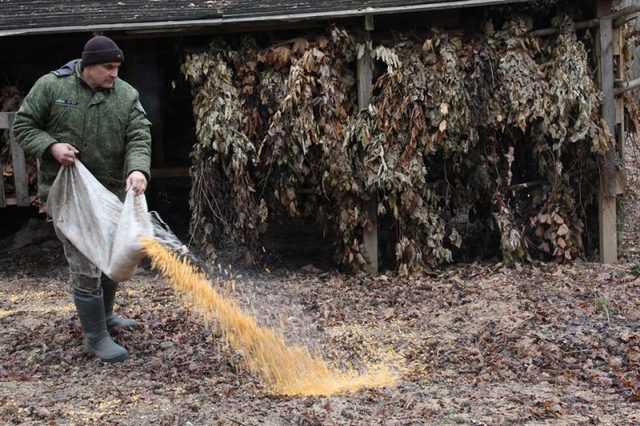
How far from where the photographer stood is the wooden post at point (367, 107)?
8.04 m

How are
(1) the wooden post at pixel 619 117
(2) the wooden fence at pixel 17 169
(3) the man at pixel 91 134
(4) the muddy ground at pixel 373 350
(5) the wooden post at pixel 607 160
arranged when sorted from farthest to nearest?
1. (2) the wooden fence at pixel 17 169
2. (1) the wooden post at pixel 619 117
3. (5) the wooden post at pixel 607 160
4. (3) the man at pixel 91 134
5. (4) the muddy ground at pixel 373 350

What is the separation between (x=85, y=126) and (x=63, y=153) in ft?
0.85

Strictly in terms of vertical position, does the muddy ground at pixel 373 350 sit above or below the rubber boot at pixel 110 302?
below

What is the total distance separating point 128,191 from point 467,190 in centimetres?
440

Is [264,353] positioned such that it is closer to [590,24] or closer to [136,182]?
[136,182]

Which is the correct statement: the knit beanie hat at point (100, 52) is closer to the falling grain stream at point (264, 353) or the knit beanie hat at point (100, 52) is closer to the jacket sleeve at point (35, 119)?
the jacket sleeve at point (35, 119)

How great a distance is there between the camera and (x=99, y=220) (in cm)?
495

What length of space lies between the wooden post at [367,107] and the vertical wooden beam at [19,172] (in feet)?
11.7

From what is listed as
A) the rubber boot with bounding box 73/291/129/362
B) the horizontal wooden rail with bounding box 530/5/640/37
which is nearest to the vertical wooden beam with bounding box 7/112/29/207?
the rubber boot with bounding box 73/291/129/362

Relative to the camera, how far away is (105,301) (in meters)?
5.62

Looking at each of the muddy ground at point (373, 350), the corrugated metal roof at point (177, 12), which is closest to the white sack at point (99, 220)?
the muddy ground at point (373, 350)

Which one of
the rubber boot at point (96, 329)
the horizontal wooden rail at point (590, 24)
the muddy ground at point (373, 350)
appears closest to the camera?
the muddy ground at point (373, 350)

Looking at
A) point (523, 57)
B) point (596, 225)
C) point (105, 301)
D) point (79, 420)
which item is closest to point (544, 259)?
point (596, 225)

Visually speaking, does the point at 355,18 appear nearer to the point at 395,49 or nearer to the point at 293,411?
the point at 395,49
